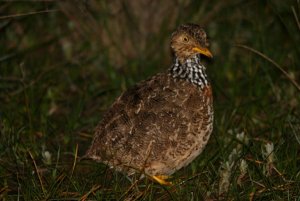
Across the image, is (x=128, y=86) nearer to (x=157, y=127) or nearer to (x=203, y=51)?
(x=203, y=51)

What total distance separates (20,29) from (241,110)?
3575 mm

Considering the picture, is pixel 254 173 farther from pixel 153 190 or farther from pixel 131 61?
pixel 131 61

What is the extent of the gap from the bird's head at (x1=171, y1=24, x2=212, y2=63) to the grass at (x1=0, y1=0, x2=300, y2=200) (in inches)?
16.7

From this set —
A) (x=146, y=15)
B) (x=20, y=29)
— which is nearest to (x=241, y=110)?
(x=146, y=15)

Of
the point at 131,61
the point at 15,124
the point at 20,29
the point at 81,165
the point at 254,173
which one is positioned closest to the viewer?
the point at 254,173

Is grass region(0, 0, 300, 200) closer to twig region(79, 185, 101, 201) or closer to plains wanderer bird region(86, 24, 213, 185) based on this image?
twig region(79, 185, 101, 201)

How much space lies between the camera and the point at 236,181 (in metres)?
6.43

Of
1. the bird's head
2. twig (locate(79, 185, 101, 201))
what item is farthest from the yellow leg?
the bird's head

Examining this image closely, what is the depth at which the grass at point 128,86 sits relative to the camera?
650 centimetres

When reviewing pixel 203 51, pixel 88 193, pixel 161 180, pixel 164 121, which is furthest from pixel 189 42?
pixel 88 193

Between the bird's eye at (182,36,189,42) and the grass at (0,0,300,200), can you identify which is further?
the bird's eye at (182,36,189,42)

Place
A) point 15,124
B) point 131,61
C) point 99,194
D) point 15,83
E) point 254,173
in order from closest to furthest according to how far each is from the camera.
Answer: point 99,194 < point 254,173 < point 15,124 < point 15,83 < point 131,61

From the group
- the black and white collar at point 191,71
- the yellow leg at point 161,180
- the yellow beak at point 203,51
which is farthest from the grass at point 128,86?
the black and white collar at point 191,71

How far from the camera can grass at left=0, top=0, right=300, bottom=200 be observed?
6496mm
